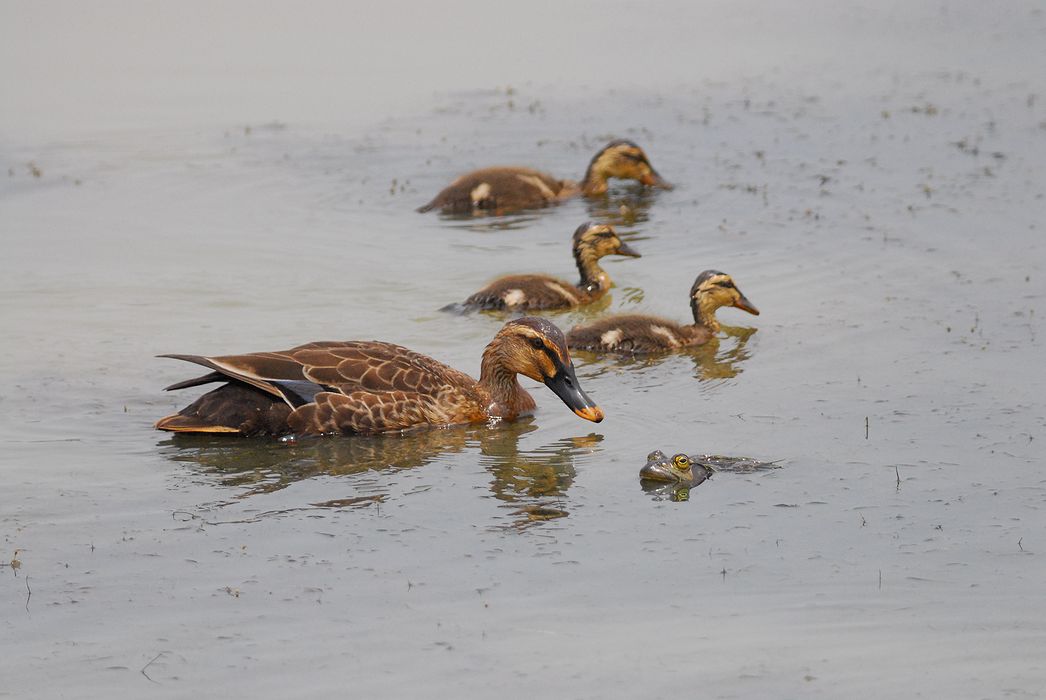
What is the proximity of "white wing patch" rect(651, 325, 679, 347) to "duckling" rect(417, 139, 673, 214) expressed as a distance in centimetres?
410

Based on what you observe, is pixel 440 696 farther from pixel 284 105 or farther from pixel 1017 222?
pixel 284 105

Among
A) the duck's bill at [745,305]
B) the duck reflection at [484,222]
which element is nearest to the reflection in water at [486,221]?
the duck reflection at [484,222]

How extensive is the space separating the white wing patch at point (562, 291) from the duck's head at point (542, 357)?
2553 millimetres

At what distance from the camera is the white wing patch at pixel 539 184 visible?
1450cm

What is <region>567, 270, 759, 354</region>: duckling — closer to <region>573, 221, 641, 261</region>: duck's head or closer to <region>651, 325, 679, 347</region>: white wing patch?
<region>651, 325, 679, 347</region>: white wing patch

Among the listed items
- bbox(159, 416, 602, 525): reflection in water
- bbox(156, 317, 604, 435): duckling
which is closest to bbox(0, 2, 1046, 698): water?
bbox(159, 416, 602, 525): reflection in water

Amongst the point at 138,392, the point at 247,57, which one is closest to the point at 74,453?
the point at 138,392

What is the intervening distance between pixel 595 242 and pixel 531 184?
2.77 meters

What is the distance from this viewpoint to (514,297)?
1108 cm

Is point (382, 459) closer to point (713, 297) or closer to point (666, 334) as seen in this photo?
point (666, 334)

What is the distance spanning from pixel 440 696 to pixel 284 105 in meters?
14.0

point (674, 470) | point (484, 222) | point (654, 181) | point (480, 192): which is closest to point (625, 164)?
point (654, 181)

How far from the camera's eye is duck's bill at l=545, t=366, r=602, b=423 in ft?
27.5

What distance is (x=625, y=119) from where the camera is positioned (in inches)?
707
